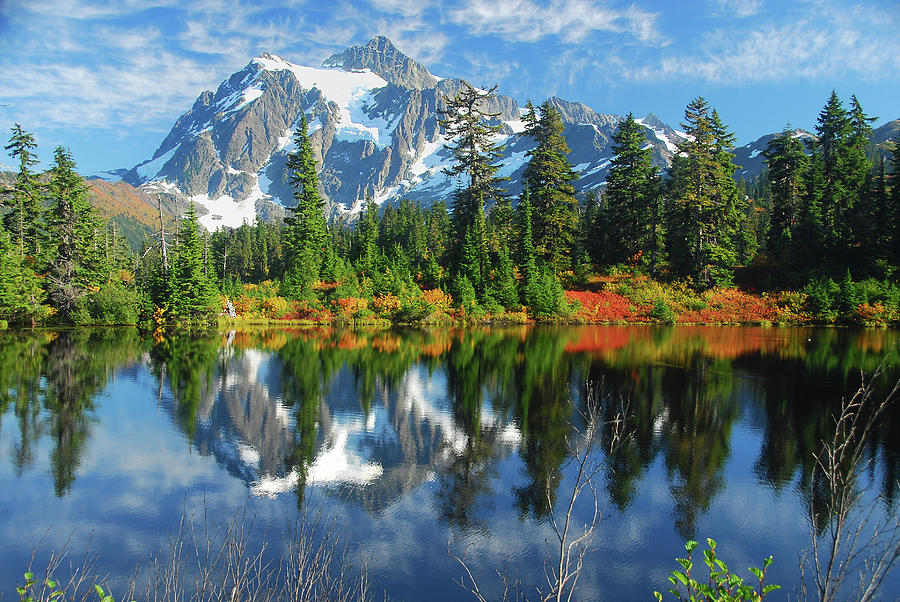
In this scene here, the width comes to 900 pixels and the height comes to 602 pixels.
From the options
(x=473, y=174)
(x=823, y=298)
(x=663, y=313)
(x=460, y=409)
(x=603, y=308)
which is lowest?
(x=460, y=409)

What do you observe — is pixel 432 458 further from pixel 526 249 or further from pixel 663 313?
pixel 526 249

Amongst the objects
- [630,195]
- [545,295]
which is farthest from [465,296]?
[630,195]

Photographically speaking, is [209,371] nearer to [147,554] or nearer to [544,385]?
[544,385]

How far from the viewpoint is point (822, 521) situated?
A: 8078 millimetres

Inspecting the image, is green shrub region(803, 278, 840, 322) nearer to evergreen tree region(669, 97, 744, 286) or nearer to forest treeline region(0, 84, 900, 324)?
forest treeline region(0, 84, 900, 324)

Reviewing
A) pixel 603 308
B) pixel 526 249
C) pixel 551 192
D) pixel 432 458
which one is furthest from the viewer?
pixel 551 192

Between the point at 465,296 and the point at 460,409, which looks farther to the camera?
the point at 465,296

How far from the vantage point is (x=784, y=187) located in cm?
4756

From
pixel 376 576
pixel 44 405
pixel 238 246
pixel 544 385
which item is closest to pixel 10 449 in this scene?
pixel 44 405

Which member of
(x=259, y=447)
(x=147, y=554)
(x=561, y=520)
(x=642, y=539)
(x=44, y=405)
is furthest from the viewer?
(x=44, y=405)

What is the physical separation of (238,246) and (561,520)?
106 metres

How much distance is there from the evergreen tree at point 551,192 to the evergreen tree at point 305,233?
18.0 metres

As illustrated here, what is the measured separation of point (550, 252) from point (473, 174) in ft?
29.6

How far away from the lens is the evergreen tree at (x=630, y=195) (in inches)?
1812
